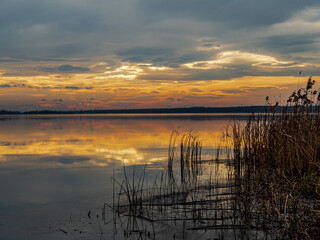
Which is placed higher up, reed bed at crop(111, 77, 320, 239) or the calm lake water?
reed bed at crop(111, 77, 320, 239)

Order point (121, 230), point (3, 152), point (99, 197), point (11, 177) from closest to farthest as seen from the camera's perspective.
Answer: point (121, 230) → point (99, 197) → point (11, 177) → point (3, 152)

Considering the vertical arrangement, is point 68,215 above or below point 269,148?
below

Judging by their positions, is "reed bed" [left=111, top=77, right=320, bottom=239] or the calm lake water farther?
the calm lake water

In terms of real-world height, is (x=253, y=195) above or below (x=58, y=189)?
above

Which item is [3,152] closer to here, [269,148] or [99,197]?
[99,197]

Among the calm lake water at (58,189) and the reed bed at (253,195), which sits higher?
the reed bed at (253,195)

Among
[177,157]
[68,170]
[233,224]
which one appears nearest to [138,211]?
[233,224]

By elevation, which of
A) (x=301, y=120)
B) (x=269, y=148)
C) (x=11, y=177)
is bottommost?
(x=11, y=177)

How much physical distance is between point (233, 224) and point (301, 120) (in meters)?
4.74

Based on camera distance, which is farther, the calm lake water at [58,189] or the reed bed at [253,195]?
the calm lake water at [58,189]

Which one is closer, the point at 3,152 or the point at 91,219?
the point at 91,219

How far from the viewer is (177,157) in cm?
1560

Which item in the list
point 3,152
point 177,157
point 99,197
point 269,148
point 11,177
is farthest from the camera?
point 3,152

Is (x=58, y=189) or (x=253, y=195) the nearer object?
(x=253, y=195)
